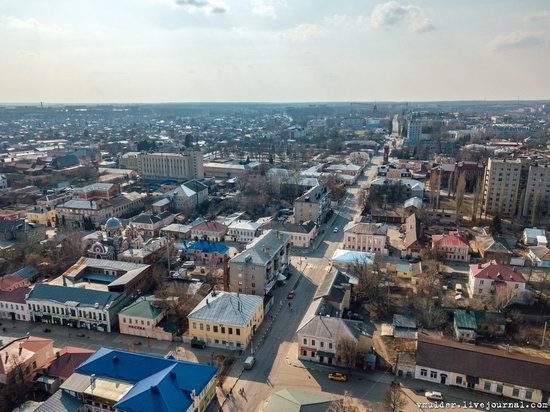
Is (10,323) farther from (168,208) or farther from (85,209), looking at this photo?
(168,208)

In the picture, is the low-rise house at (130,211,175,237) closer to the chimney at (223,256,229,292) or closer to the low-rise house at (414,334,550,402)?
the chimney at (223,256,229,292)

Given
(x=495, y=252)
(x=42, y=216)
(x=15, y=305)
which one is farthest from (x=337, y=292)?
(x=42, y=216)

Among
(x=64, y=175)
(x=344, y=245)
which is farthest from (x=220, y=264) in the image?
(x=64, y=175)

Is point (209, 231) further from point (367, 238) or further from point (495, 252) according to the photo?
point (495, 252)

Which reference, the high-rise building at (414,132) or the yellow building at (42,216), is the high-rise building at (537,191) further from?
the high-rise building at (414,132)

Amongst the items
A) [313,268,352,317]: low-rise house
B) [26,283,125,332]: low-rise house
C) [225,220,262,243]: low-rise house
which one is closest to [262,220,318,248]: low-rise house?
[225,220,262,243]: low-rise house

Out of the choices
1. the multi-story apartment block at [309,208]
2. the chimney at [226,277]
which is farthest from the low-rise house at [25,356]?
the multi-story apartment block at [309,208]
